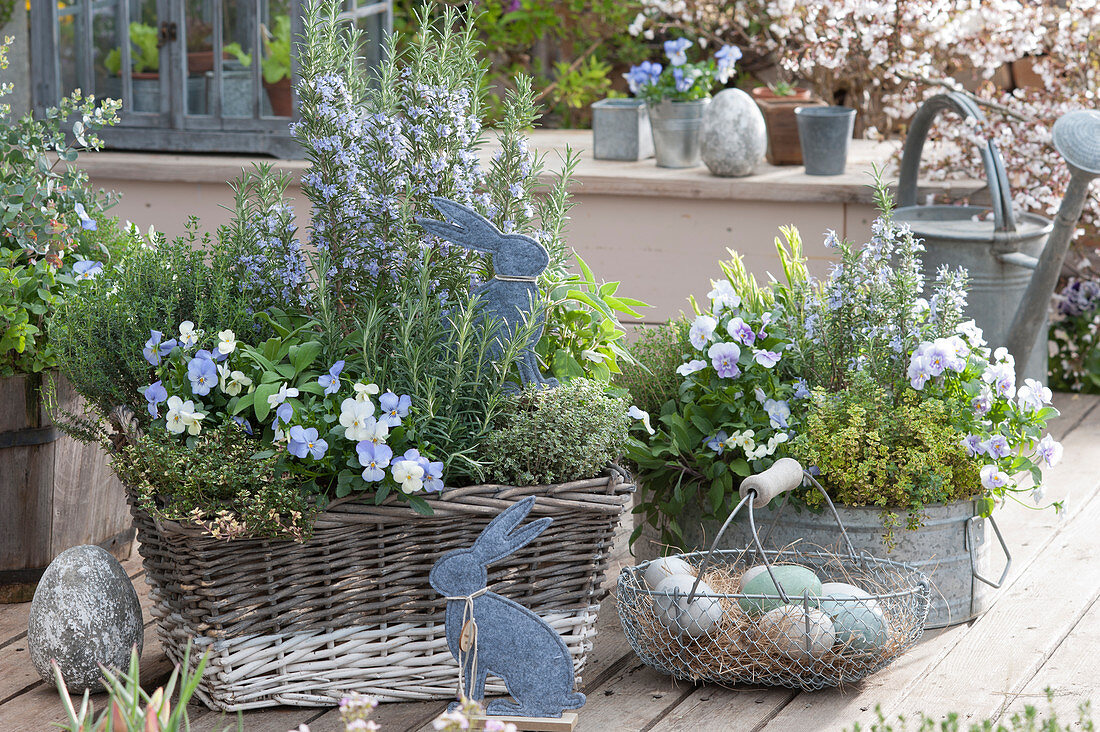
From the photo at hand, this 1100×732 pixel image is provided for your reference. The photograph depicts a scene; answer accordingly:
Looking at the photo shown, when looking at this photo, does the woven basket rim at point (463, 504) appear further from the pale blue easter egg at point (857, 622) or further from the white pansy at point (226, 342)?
the pale blue easter egg at point (857, 622)

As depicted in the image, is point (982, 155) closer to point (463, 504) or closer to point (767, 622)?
point (767, 622)

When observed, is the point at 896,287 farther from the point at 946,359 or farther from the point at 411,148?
the point at 411,148

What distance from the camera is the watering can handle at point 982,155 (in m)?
2.57

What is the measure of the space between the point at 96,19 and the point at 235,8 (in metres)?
0.46

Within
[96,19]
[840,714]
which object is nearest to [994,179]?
[840,714]

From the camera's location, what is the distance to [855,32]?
3.66 m

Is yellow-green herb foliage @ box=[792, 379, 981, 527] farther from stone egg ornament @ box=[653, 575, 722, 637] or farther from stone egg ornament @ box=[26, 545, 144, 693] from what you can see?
stone egg ornament @ box=[26, 545, 144, 693]

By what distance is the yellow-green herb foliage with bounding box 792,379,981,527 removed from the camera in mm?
1936

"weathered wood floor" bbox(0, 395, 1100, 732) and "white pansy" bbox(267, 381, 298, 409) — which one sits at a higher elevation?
"white pansy" bbox(267, 381, 298, 409)

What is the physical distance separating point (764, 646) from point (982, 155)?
1475 mm

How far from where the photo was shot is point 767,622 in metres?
1.75

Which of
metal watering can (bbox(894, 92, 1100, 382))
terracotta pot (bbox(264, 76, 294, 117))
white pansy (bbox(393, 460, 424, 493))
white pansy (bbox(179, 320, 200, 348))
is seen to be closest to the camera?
white pansy (bbox(393, 460, 424, 493))

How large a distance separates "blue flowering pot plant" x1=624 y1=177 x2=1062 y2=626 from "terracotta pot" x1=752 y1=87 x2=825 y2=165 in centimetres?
171

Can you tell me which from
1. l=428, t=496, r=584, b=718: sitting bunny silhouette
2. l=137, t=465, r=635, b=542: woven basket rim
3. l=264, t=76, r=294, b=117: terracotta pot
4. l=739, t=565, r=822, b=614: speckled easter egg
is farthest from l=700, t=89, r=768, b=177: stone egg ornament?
l=428, t=496, r=584, b=718: sitting bunny silhouette
